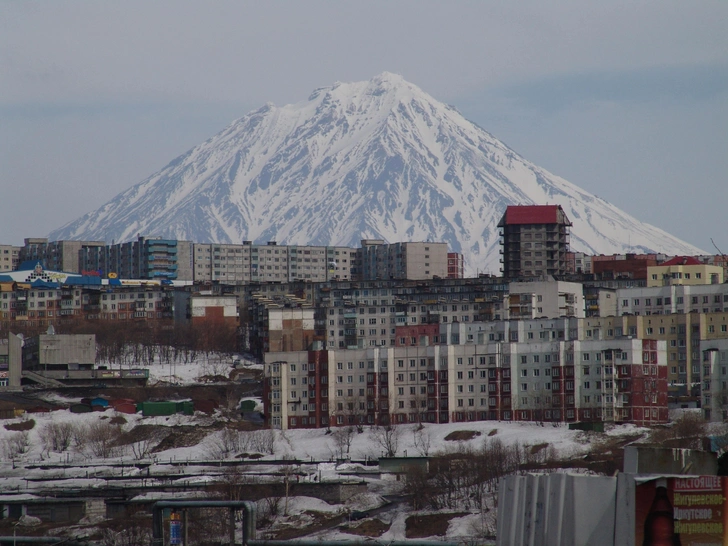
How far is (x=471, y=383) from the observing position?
118m

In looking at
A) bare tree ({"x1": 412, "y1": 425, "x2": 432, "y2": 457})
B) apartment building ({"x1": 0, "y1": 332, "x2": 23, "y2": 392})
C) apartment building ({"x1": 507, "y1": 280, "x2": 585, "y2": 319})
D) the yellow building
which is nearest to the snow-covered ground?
bare tree ({"x1": 412, "y1": 425, "x2": 432, "y2": 457})

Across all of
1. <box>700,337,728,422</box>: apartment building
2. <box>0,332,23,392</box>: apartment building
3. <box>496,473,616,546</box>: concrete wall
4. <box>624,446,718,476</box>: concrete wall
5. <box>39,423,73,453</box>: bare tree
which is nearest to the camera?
<box>496,473,616,546</box>: concrete wall

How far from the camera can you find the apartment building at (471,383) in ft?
364

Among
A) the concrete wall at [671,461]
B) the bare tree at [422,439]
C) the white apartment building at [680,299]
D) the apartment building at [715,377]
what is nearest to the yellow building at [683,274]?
the white apartment building at [680,299]

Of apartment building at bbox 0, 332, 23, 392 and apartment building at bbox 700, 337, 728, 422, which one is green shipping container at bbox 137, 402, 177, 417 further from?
apartment building at bbox 700, 337, 728, 422

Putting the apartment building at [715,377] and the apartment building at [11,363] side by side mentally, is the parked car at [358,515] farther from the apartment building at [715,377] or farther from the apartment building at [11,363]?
the apartment building at [11,363]

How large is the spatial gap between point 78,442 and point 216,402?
66.0ft

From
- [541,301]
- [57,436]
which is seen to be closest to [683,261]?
[541,301]

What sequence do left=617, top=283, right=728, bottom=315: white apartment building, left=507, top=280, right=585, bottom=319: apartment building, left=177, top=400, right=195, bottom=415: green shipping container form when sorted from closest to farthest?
left=177, top=400, right=195, bottom=415: green shipping container < left=617, top=283, right=728, bottom=315: white apartment building < left=507, top=280, right=585, bottom=319: apartment building

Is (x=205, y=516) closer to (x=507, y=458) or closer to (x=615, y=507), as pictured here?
(x=507, y=458)

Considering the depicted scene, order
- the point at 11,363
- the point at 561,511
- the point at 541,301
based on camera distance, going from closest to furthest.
→ the point at 561,511, the point at 11,363, the point at 541,301

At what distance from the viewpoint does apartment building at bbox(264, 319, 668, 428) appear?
111m

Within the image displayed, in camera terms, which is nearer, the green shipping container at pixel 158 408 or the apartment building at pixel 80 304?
the green shipping container at pixel 158 408

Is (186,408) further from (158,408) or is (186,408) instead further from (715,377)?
(715,377)
